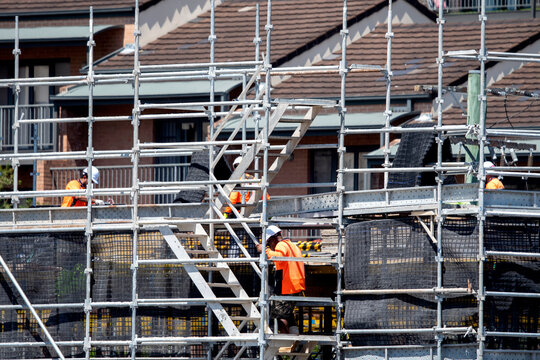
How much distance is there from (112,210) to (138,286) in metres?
1.25

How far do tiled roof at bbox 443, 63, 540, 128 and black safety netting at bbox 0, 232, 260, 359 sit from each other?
1034cm

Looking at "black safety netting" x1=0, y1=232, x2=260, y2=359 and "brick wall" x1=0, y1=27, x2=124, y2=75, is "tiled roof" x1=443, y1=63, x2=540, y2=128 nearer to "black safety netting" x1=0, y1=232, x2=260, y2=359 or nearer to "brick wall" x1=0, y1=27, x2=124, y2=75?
"brick wall" x1=0, y1=27, x2=124, y2=75

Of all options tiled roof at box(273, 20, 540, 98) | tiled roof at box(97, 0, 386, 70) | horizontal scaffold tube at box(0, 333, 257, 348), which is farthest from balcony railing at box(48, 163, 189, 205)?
horizontal scaffold tube at box(0, 333, 257, 348)

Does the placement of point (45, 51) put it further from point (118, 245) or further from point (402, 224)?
point (402, 224)

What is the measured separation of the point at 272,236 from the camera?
711 inches

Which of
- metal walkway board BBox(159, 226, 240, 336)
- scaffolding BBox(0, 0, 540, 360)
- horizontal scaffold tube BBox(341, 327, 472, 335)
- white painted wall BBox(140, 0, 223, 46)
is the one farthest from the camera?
white painted wall BBox(140, 0, 223, 46)

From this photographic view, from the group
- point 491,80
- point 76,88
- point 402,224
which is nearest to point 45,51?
point 76,88

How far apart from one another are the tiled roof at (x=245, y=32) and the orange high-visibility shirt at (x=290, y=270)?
42.4ft

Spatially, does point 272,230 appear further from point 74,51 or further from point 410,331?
point 74,51

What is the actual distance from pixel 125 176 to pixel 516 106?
8.70 m

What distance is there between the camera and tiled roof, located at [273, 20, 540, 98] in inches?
1136

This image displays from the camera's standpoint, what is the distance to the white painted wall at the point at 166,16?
3209 centimetres

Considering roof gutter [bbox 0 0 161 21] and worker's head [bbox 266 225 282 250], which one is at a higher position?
roof gutter [bbox 0 0 161 21]

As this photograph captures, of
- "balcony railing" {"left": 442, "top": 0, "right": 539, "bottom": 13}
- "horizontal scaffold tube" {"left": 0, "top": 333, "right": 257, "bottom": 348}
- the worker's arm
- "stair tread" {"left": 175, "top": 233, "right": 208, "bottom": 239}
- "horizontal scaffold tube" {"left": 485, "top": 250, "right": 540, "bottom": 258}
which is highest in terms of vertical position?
"balcony railing" {"left": 442, "top": 0, "right": 539, "bottom": 13}
